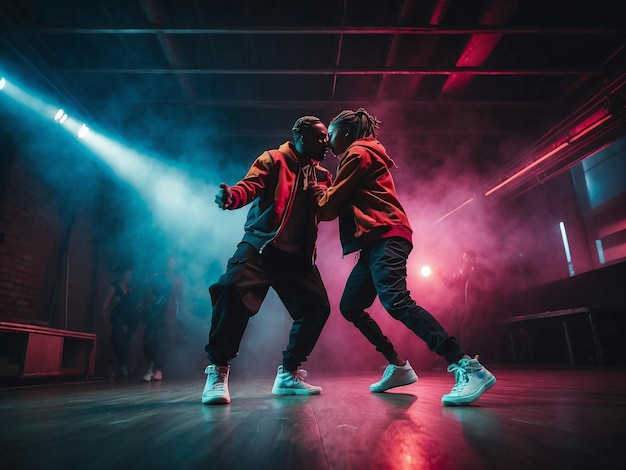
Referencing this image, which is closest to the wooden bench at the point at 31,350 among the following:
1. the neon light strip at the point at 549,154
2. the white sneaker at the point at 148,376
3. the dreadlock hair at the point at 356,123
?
the white sneaker at the point at 148,376

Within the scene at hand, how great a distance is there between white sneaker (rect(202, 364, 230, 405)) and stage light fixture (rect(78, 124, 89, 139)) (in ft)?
16.2

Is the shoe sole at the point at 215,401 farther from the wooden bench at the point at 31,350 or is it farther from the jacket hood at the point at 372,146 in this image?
the wooden bench at the point at 31,350

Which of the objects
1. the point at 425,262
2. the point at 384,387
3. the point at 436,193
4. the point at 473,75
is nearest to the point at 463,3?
the point at 473,75

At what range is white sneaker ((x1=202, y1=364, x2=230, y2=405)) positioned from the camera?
5.42 feet

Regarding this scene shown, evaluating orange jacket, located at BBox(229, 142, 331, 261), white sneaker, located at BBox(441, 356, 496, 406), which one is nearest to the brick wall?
orange jacket, located at BBox(229, 142, 331, 261)

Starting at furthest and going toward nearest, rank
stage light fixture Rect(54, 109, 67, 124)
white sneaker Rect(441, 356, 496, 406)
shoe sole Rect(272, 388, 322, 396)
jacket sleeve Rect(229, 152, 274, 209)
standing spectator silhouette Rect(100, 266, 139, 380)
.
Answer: standing spectator silhouette Rect(100, 266, 139, 380), stage light fixture Rect(54, 109, 67, 124), shoe sole Rect(272, 388, 322, 396), jacket sleeve Rect(229, 152, 274, 209), white sneaker Rect(441, 356, 496, 406)

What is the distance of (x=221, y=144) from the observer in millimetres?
6266

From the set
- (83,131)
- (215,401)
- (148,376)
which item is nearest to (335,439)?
(215,401)

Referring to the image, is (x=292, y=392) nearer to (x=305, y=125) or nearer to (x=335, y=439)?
(x=335, y=439)

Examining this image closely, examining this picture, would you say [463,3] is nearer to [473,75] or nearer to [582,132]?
[473,75]

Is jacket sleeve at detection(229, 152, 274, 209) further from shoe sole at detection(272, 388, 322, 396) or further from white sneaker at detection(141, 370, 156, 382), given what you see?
white sneaker at detection(141, 370, 156, 382)

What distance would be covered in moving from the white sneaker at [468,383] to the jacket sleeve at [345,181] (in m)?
0.93

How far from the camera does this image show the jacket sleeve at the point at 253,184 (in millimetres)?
1817

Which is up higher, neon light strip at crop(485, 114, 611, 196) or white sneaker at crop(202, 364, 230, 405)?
neon light strip at crop(485, 114, 611, 196)
